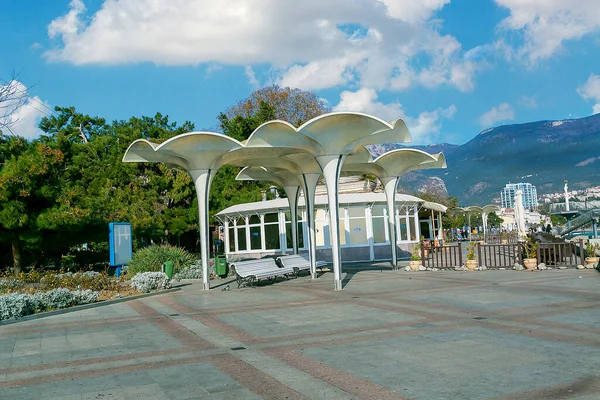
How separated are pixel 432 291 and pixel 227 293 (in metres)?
5.83

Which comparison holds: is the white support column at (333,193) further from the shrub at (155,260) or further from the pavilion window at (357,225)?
the pavilion window at (357,225)

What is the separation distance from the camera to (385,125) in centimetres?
1488

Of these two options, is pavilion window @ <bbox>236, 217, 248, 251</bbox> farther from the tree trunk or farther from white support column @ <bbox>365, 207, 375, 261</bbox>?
the tree trunk

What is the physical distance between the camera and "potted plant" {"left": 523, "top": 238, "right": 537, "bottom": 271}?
61.2 ft

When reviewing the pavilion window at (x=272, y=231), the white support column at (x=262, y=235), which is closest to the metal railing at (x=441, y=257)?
the pavilion window at (x=272, y=231)

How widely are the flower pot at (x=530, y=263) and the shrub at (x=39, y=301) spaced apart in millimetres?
13991

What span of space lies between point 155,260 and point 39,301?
31.0ft

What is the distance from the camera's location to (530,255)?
19188 millimetres

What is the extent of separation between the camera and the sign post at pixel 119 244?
2197 cm

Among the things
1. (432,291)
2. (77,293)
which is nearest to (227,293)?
(77,293)

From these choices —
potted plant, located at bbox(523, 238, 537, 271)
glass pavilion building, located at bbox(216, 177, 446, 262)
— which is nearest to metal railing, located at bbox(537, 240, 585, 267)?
potted plant, located at bbox(523, 238, 537, 271)

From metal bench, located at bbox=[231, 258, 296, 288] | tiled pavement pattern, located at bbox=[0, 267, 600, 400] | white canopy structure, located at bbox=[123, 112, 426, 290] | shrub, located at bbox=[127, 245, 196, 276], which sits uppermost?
white canopy structure, located at bbox=[123, 112, 426, 290]

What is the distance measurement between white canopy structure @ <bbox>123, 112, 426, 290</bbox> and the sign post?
5.60m

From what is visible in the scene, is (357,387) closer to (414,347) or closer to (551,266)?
(414,347)
